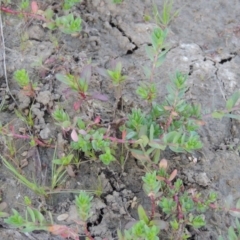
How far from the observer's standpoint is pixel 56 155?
2.37m

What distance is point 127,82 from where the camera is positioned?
2.58m

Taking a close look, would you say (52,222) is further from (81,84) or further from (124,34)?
(124,34)

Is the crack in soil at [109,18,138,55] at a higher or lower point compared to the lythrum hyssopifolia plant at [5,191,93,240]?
higher

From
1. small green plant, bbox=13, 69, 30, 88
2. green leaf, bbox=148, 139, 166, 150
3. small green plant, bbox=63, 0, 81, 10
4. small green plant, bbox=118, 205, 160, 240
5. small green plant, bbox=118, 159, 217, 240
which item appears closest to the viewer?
small green plant, bbox=118, 205, 160, 240

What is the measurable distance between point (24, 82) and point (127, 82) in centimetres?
54

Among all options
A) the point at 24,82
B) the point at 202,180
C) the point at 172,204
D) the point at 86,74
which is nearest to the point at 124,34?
the point at 86,74

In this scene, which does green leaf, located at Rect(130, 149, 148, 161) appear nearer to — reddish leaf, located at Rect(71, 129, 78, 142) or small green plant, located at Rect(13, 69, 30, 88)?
reddish leaf, located at Rect(71, 129, 78, 142)

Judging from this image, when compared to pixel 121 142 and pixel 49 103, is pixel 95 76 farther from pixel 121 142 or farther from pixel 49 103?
pixel 121 142

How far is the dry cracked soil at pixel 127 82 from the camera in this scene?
2275mm

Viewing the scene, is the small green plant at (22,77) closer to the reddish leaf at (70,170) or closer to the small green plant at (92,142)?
the small green plant at (92,142)

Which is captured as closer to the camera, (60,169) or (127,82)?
(60,169)

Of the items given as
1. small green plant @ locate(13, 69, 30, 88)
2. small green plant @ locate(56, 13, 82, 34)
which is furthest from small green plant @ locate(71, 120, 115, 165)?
small green plant @ locate(56, 13, 82, 34)

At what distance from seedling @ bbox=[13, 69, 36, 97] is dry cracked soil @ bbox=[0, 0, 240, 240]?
0.05 meters

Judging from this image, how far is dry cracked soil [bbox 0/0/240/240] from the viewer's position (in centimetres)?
228
